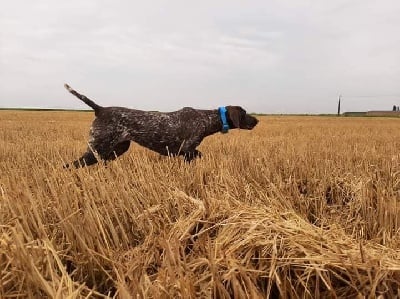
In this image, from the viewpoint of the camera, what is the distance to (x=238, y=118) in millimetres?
6875

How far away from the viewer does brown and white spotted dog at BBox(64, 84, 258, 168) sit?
6141 mm

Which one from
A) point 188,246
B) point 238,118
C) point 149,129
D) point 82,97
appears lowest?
point 188,246

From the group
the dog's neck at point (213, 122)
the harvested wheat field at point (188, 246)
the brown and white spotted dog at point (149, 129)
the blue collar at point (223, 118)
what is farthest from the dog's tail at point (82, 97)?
the harvested wheat field at point (188, 246)

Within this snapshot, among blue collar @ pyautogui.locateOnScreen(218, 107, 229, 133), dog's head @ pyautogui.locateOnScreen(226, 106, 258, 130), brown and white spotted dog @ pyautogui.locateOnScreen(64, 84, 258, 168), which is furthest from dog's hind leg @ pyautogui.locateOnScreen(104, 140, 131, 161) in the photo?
dog's head @ pyautogui.locateOnScreen(226, 106, 258, 130)

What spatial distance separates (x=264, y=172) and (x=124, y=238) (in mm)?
2500

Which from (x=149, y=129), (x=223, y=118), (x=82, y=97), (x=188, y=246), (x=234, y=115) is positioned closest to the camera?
(x=188, y=246)

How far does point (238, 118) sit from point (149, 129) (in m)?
1.54

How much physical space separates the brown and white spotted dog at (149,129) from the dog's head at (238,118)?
85 millimetres

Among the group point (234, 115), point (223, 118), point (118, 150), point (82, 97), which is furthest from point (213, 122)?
point (82, 97)

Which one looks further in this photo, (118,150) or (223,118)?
(223,118)

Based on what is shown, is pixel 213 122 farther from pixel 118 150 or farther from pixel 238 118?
pixel 118 150

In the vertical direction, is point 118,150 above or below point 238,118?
below

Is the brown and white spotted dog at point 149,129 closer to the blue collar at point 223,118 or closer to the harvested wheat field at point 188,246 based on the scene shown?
the blue collar at point 223,118

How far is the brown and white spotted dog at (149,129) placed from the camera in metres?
6.14
